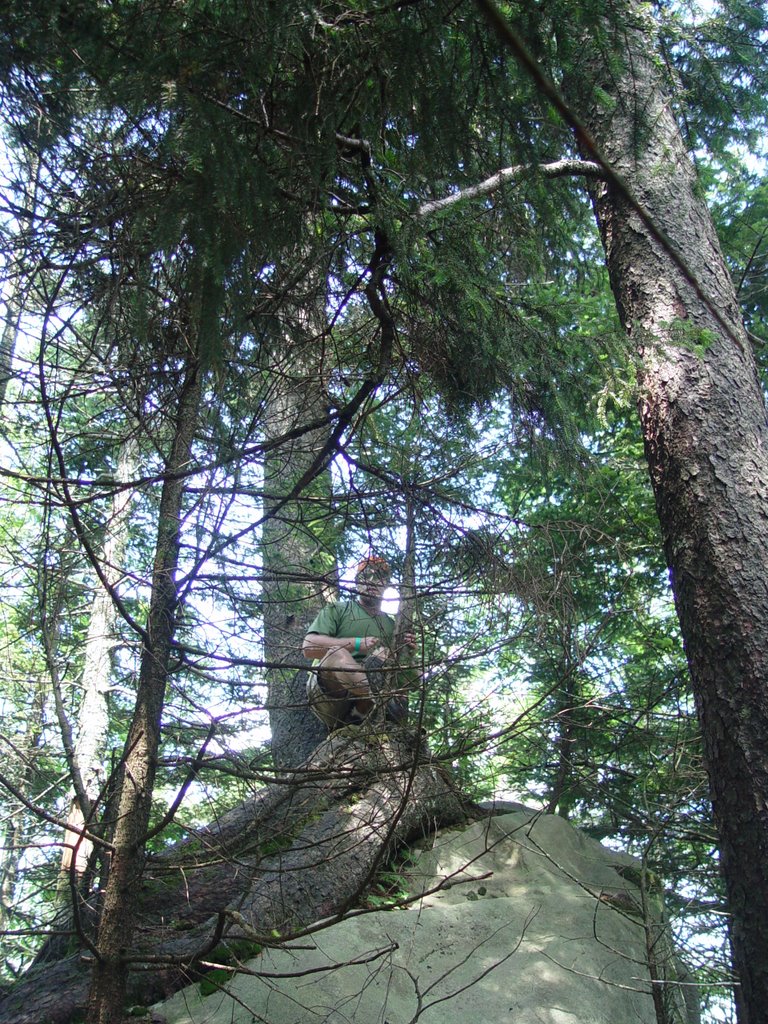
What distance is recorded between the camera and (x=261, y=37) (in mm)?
3172

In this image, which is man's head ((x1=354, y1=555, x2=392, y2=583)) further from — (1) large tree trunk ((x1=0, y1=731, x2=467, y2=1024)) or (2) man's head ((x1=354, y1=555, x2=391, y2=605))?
(1) large tree trunk ((x1=0, y1=731, x2=467, y2=1024))

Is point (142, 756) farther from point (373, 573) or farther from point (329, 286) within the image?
point (329, 286)

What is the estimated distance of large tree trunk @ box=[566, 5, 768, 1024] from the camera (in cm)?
346

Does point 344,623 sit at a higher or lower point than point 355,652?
higher

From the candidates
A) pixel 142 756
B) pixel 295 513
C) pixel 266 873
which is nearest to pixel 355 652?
pixel 266 873

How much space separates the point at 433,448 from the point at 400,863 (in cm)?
278

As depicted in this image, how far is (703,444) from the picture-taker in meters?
4.09

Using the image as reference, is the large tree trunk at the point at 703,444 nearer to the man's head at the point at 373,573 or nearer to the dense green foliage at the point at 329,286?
the dense green foliage at the point at 329,286

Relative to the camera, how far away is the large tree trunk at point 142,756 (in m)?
3.49

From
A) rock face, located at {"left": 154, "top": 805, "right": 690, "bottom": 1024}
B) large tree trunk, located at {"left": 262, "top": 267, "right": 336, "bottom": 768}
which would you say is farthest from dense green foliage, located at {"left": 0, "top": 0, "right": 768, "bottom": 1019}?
rock face, located at {"left": 154, "top": 805, "right": 690, "bottom": 1024}

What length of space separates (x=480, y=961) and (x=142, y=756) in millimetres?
2097

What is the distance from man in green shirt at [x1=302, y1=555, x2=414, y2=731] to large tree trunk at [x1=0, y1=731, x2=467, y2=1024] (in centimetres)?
24

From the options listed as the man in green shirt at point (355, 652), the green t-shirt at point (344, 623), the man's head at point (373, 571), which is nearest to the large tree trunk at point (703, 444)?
the man in green shirt at point (355, 652)

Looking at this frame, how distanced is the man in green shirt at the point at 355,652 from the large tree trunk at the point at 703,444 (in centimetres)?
145
